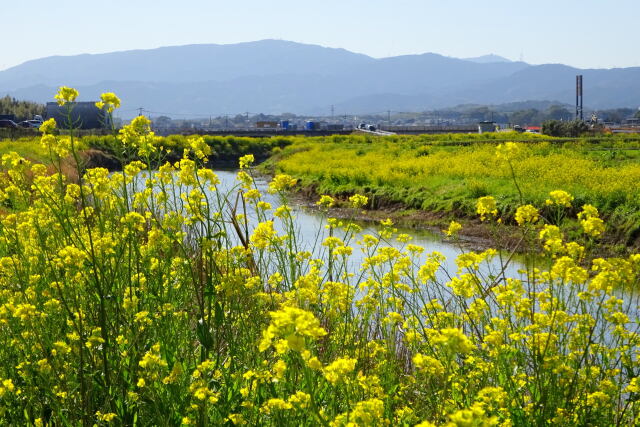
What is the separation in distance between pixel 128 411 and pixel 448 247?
11.0 metres

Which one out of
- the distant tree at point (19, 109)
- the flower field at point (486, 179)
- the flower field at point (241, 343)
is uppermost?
the distant tree at point (19, 109)

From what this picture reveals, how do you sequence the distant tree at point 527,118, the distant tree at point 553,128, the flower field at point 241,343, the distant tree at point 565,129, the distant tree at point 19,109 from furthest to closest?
the distant tree at point 527,118
the distant tree at point 19,109
the distant tree at point 553,128
the distant tree at point 565,129
the flower field at point 241,343

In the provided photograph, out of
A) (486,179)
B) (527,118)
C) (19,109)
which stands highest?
(19,109)

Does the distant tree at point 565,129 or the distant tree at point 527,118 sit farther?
the distant tree at point 527,118

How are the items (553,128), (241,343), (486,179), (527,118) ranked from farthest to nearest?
(527,118)
(553,128)
(486,179)
(241,343)

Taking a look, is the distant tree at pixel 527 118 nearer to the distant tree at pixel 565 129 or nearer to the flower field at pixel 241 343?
the distant tree at pixel 565 129

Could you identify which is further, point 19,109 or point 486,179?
point 19,109

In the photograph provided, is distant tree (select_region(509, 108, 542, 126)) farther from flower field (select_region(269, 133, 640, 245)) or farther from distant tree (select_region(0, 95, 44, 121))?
flower field (select_region(269, 133, 640, 245))

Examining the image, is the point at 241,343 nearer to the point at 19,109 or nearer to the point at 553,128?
the point at 553,128

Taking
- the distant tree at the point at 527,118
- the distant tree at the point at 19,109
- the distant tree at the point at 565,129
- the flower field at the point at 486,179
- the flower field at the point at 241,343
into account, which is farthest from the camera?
the distant tree at the point at 527,118

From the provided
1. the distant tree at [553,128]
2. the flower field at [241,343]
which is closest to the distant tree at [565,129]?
the distant tree at [553,128]

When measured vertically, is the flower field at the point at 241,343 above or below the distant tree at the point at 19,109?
below

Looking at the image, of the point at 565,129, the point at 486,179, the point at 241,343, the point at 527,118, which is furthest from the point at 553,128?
the point at 527,118

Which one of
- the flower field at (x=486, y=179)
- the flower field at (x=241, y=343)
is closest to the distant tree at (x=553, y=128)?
the flower field at (x=486, y=179)
